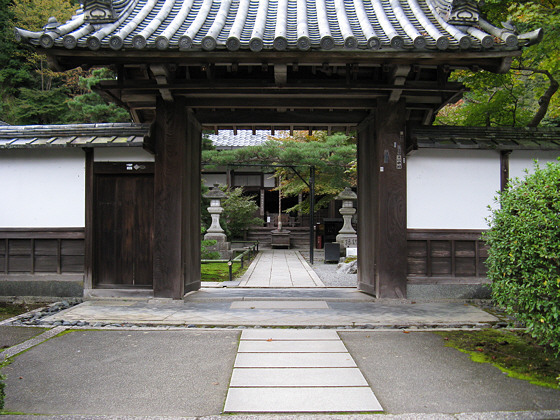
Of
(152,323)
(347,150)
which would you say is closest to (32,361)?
(152,323)

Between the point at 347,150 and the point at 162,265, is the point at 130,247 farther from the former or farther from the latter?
the point at 347,150

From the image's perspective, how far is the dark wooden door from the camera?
7.68 metres

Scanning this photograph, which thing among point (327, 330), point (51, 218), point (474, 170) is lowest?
point (327, 330)

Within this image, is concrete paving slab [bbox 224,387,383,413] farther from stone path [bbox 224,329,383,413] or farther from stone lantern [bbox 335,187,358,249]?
stone lantern [bbox 335,187,358,249]

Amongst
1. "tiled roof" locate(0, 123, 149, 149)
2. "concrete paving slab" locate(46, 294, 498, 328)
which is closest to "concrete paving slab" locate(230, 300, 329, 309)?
"concrete paving slab" locate(46, 294, 498, 328)

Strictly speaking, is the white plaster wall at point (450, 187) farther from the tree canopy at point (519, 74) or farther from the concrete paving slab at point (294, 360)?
the concrete paving slab at point (294, 360)

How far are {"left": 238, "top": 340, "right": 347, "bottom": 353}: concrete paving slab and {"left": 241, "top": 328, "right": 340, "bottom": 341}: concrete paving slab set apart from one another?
0.15m

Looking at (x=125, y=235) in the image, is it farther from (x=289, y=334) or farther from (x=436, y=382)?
(x=436, y=382)

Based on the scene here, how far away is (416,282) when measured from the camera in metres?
7.47

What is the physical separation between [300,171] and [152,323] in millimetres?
17600

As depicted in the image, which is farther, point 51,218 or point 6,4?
point 6,4

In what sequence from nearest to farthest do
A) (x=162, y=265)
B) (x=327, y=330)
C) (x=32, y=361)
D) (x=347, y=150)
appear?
1. (x=32, y=361)
2. (x=327, y=330)
3. (x=162, y=265)
4. (x=347, y=150)

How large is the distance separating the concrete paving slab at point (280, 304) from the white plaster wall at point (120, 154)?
126 inches

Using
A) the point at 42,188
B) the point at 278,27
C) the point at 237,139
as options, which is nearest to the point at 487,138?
the point at 278,27
